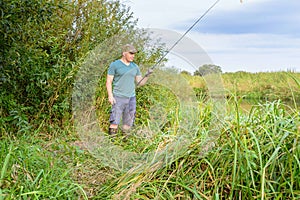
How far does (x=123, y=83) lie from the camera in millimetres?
2332

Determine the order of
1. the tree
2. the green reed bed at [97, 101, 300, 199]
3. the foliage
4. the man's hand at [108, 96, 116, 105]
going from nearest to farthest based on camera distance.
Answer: the green reed bed at [97, 101, 300, 199] → the man's hand at [108, 96, 116, 105] → the tree → the foliage

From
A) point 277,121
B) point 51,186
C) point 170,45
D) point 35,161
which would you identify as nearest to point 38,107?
point 35,161

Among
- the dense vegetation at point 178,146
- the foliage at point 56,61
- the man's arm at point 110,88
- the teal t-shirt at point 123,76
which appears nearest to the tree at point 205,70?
the dense vegetation at point 178,146

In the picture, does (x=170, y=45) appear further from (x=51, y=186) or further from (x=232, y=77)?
(x=51, y=186)

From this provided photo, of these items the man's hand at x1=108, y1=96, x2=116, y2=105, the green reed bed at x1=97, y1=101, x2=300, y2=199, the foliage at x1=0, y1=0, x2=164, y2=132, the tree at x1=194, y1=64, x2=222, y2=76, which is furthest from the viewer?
the foliage at x1=0, y1=0, x2=164, y2=132

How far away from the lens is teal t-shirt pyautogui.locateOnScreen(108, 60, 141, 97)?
7.53ft

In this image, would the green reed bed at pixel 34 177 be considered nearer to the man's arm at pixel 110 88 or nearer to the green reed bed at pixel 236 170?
the green reed bed at pixel 236 170

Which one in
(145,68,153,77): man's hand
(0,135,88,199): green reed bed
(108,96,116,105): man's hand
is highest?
(145,68,153,77): man's hand

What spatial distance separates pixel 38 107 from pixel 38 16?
4.83ft

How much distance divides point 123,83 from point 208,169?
2.48ft

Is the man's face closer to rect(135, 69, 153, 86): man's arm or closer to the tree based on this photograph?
rect(135, 69, 153, 86): man's arm

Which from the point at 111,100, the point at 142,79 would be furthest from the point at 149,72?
the point at 111,100

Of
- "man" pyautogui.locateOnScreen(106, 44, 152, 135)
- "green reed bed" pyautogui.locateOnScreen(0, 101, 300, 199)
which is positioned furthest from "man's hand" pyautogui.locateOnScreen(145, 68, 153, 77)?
"green reed bed" pyautogui.locateOnScreen(0, 101, 300, 199)

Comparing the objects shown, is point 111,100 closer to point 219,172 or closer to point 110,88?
point 110,88
